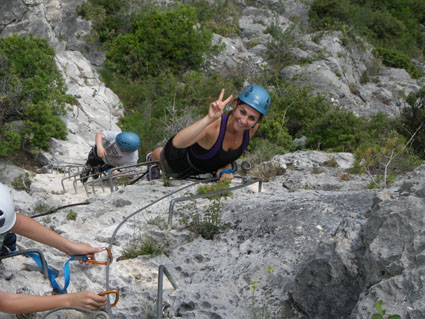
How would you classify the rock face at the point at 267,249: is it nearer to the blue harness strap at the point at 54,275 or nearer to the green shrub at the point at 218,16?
the blue harness strap at the point at 54,275

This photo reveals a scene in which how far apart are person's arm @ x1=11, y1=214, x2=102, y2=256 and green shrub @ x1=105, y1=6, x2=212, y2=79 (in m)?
12.4

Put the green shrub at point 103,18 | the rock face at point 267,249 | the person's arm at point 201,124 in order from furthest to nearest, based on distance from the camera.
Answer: the green shrub at point 103,18, the person's arm at point 201,124, the rock face at point 267,249

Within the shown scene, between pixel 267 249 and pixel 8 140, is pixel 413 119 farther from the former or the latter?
pixel 8 140

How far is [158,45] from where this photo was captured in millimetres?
14922

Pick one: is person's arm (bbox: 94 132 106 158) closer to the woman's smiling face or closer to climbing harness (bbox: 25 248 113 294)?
the woman's smiling face

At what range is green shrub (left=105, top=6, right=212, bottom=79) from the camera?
14.8 meters

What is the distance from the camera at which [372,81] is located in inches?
727

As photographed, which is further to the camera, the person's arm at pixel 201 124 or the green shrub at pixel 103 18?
the green shrub at pixel 103 18

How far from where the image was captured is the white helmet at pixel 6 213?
8.49 ft

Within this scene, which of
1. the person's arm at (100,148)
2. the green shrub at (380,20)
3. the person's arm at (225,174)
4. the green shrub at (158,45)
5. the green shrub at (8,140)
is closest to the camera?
the person's arm at (225,174)

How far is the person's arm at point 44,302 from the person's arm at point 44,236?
0.52 m

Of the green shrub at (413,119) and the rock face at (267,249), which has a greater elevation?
the rock face at (267,249)

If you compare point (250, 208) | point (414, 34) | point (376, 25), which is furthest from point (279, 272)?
point (414, 34)

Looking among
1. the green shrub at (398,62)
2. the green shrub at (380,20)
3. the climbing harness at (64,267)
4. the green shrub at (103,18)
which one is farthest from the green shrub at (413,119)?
the green shrub at (103,18)
